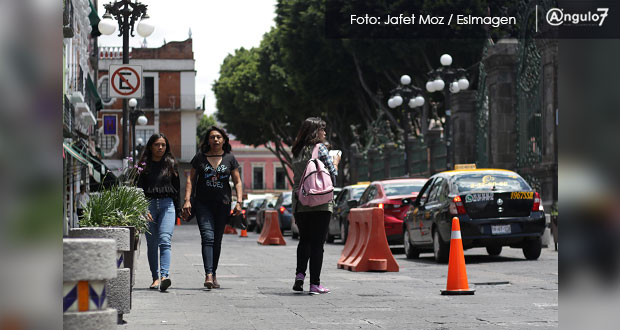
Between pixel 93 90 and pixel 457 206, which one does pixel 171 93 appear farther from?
pixel 457 206

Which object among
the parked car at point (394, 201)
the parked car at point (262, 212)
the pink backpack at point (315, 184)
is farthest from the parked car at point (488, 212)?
the parked car at point (262, 212)

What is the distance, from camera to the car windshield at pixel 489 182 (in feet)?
49.6

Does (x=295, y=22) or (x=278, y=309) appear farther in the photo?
(x=295, y=22)

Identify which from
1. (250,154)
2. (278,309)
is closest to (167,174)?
(278,309)

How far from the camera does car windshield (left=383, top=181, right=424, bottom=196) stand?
797 inches

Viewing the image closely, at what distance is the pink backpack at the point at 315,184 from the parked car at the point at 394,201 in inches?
345

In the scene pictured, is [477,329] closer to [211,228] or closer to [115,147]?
[211,228]

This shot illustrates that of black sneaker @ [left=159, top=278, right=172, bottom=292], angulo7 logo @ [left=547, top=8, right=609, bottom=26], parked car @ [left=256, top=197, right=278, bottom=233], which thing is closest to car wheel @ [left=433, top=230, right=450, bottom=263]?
black sneaker @ [left=159, top=278, right=172, bottom=292]

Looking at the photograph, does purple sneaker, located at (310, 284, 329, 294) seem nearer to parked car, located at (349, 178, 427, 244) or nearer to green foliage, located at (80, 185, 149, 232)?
green foliage, located at (80, 185, 149, 232)

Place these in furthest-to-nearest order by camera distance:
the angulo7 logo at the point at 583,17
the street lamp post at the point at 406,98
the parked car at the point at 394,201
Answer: the street lamp post at the point at 406,98 → the parked car at the point at 394,201 → the angulo7 logo at the point at 583,17

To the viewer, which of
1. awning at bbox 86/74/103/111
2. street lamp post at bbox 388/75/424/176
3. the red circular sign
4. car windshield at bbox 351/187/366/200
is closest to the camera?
the red circular sign

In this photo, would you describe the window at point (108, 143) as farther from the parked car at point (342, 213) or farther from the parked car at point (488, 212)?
the parked car at point (488, 212)

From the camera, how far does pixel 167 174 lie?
10.5 m

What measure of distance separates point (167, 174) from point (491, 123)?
62.6 ft
